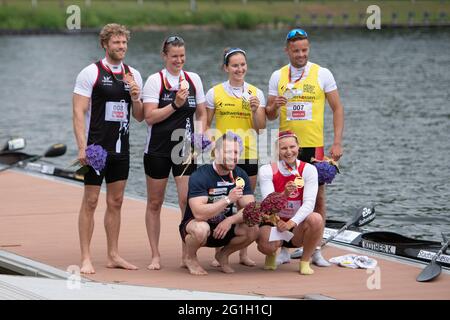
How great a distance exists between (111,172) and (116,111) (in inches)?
22.0

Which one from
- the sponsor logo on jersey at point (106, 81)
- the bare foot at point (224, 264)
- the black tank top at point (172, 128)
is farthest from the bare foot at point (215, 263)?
the sponsor logo on jersey at point (106, 81)

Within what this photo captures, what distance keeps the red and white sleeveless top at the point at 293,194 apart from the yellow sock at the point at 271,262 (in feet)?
1.27

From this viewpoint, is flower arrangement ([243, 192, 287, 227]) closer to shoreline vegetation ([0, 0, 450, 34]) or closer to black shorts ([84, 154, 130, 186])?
black shorts ([84, 154, 130, 186])

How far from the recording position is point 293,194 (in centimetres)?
1030

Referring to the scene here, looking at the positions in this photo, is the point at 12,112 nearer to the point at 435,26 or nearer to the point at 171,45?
the point at 171,45

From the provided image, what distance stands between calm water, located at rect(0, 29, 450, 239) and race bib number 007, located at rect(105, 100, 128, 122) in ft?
19.3

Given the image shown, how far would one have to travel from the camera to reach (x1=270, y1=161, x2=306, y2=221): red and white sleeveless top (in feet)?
33.9

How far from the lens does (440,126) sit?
26.4 metres

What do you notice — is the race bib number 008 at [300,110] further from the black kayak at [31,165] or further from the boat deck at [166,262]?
the black kayak at [31,165]

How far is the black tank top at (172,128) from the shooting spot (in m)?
10.6

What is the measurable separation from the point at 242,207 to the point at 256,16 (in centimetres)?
5638

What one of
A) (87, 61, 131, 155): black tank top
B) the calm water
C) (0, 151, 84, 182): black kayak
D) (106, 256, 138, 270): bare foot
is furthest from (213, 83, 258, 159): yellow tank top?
(0, 151, 84, 182): black kayak

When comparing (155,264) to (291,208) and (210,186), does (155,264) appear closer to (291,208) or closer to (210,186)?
(210,186)
